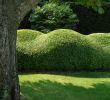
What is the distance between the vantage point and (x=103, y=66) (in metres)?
13.8

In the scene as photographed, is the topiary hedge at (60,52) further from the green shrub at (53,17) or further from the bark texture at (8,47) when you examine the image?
the bark texture at (8,47)

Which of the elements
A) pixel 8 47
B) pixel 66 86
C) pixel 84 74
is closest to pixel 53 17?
pixel 84 74

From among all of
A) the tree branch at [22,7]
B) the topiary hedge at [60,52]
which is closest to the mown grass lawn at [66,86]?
the topiary hedge at [60,52]

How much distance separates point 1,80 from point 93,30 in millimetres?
11816

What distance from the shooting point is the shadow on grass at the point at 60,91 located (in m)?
10.1

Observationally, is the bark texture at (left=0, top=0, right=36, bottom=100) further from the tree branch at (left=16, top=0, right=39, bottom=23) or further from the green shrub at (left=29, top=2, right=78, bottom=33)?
the green shrub at (left=29, top=2, right=78, bottom=33)

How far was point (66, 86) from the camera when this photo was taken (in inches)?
448

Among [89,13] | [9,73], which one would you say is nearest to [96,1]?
[9,73]

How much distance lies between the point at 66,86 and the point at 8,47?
350 cm

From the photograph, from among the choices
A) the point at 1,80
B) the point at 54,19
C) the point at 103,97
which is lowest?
the point at 103,97

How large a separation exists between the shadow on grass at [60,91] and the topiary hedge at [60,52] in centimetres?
161

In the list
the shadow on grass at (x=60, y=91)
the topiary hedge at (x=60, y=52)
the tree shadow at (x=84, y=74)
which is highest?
the topiary hedge at (x=60, y=52)

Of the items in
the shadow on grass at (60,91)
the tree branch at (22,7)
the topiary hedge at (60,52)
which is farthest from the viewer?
the topiary hedge at (60,52)

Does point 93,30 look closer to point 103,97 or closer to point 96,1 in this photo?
point 96,1
